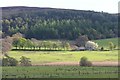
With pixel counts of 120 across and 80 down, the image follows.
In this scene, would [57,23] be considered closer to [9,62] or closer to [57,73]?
[9,62]

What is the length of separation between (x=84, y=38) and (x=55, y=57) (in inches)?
1293

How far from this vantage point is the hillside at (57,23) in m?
93.9

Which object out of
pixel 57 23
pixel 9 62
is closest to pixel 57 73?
pixel 9 62

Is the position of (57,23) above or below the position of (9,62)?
above

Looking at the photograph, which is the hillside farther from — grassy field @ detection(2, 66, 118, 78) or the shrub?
grassy field @ detection(2, 66, 118, 78)

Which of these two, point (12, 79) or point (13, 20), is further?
point (13, 20)

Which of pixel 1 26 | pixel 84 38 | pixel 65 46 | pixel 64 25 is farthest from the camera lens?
pixel 64 25

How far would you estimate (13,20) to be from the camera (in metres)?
112

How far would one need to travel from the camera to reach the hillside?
93.9m

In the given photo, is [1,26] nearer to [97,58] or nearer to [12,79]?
[97,58]

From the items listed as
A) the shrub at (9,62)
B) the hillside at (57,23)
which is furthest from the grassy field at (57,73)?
the hillside at (57,23)

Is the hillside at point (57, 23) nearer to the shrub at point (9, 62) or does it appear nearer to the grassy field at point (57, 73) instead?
the shrub at point (9, 62)

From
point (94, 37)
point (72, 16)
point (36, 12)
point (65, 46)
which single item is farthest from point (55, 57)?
point (36, 12)

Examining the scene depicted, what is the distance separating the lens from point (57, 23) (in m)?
104
